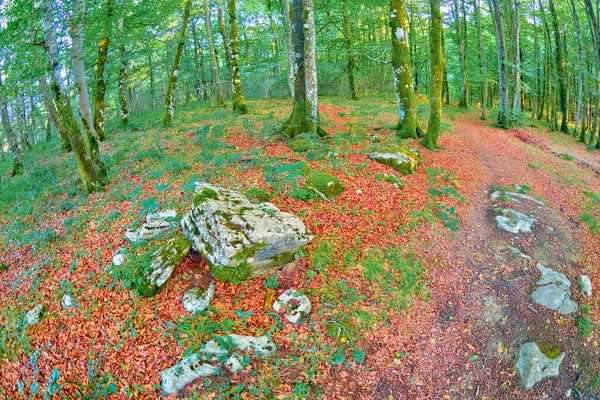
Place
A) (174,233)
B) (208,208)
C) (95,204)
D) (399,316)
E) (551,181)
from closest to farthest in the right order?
(399,316)
(208,208)
(174,233)
(95,204)
(551,181)

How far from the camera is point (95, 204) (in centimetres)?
827

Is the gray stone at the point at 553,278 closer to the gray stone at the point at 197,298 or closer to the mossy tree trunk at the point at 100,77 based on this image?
the gray stone at the point at 197,298

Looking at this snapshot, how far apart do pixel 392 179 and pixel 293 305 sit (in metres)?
4.95

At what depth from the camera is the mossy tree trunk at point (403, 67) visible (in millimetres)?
11562

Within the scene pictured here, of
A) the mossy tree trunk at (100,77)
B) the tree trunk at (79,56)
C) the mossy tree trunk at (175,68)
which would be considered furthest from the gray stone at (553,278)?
the mossy tree trunk at (175,68)

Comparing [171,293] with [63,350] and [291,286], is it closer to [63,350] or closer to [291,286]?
[63,350]

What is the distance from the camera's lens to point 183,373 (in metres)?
4.03

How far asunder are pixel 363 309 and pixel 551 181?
9536mm

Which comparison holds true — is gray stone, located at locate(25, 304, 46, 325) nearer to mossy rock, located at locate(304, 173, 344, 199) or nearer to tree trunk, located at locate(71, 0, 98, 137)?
mossy rock, located at locate(304, 173, 344, 199)

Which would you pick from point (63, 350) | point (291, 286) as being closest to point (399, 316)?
point (291, 286)

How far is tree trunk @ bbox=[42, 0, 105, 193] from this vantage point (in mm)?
8062

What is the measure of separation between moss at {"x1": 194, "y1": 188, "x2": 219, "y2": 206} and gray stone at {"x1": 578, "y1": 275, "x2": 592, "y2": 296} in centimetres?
691

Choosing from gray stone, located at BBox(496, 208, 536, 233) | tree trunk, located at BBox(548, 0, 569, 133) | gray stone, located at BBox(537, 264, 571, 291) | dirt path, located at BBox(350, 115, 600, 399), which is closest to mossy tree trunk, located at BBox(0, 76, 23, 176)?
dirt path, located at BBox(350, 115, 600, 399)

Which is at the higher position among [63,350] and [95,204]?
[95,204]
